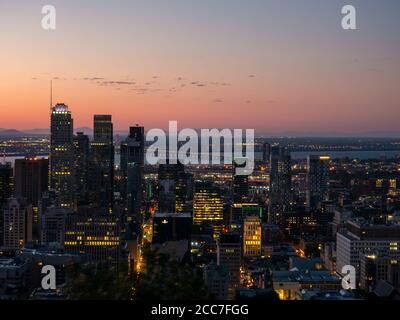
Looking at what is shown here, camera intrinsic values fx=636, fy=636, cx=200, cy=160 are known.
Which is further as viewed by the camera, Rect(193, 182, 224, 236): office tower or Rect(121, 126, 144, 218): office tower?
Rect(121, 126, 144, 218): office tower

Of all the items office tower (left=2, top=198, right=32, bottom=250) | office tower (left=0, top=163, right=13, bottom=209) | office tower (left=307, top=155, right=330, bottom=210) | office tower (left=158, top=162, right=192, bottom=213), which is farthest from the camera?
office tower (left=307, top=155, right=330, bottom=210)

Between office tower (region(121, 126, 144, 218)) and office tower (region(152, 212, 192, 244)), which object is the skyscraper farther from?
office tower (region(152, 212, 192, 244))

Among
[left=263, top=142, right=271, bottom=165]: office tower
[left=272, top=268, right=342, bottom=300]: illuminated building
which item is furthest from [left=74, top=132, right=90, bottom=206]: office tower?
[left=272, top=268, right=342, bottom=300]: illuminated building

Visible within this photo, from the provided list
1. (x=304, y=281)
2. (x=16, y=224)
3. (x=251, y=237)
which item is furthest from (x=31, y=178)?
(x=304, y=281)

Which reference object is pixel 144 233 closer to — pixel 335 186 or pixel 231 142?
pixel 231 142

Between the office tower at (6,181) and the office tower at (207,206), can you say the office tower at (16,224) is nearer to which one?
the office tower at (6,181)
